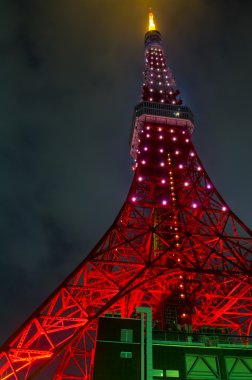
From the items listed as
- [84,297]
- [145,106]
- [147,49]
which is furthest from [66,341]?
[147,49]

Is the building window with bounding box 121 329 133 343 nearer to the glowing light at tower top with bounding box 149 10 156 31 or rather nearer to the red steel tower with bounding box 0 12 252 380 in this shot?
the red steel tower with bounding box 0 12 252 380

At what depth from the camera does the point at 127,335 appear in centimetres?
1659

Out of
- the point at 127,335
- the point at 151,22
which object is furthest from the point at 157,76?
the point at 127,335

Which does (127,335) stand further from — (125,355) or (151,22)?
(151,22)

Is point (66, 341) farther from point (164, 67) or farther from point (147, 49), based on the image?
point (147, 49)

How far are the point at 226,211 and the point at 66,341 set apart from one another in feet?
45.3

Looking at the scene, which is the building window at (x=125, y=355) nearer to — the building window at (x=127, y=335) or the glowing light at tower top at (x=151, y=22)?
the building window at (x=127, y=335)

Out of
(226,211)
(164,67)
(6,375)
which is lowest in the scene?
(6,375)

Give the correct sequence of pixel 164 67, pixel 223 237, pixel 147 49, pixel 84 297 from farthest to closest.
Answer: pixel 147 49
pixel 164 67
pixel 223 237
pixel 84 297

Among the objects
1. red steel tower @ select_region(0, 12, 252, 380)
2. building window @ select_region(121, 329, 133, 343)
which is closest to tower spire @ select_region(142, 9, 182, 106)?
red steel tower @ select_region(0, 12, 252, 380)

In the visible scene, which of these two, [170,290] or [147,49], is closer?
[170,290]

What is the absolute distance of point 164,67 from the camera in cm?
4034

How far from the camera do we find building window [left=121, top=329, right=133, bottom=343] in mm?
16375

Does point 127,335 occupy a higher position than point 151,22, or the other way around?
point 151,22
